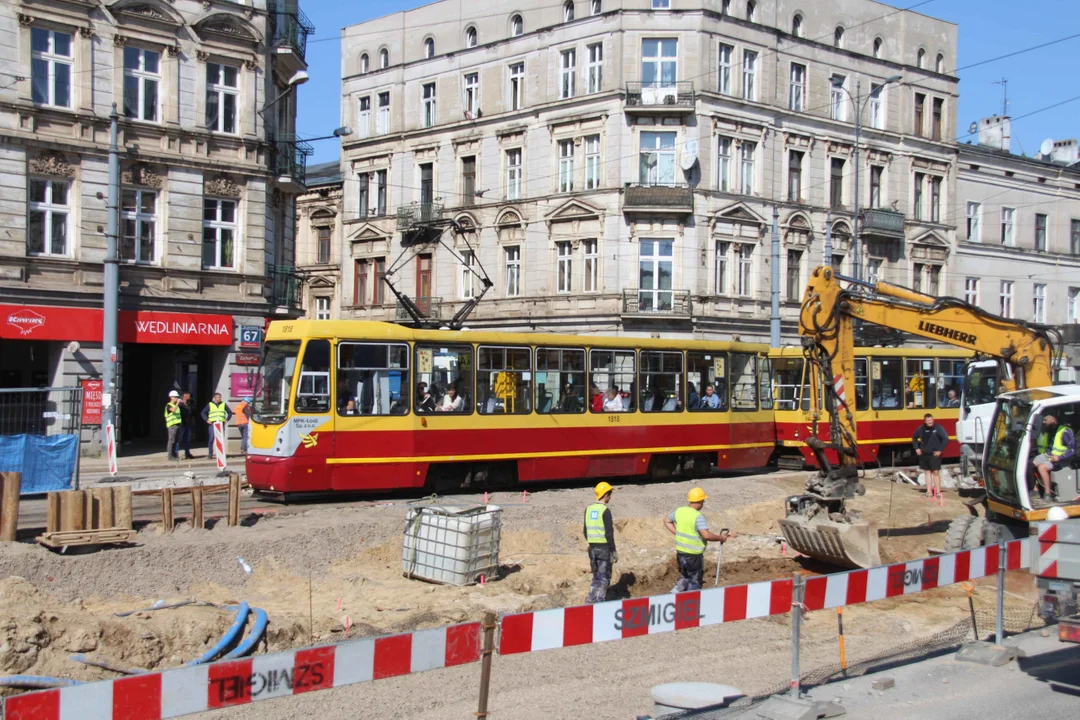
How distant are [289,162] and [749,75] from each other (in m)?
17.7

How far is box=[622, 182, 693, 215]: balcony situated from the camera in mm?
35656

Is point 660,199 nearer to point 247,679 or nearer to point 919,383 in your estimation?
point 919,383

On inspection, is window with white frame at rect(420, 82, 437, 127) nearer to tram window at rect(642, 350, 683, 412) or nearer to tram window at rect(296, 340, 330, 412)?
tram window at rect(642, 350, 683, 412)

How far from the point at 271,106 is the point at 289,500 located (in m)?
15.1

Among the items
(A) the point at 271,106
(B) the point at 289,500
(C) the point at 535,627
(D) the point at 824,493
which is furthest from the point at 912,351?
(C) the point at 535,627

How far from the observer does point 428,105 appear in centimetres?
4219

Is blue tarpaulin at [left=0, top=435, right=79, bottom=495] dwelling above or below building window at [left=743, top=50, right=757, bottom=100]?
below

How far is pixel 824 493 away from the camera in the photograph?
1320 centimetres

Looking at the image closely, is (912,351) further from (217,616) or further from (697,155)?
(217,616)

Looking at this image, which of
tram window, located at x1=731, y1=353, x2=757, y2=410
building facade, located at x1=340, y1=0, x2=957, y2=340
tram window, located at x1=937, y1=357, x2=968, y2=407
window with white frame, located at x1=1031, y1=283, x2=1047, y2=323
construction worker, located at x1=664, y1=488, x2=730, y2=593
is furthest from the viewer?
window with white frame, located at x1=1031, y1=283, x2=1047, y2=323

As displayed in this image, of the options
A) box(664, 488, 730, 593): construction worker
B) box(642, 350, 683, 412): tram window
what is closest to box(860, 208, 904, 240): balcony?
box(642, 350, 683, 412): tram window

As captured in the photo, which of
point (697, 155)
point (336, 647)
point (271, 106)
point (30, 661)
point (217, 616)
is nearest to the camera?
point (336, 647)

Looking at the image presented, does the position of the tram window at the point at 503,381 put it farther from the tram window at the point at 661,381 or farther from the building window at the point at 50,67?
the building window at the point at 50,67

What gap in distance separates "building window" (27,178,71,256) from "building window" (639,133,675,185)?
19.4 metres
